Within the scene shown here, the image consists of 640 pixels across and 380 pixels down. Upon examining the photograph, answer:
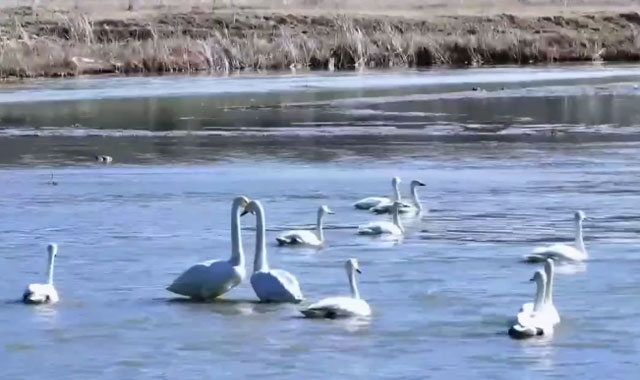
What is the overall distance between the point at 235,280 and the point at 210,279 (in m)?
0.19

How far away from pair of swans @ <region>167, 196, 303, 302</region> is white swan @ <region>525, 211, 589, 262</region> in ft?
8.36

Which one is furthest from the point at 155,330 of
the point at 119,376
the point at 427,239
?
the point at 427,239

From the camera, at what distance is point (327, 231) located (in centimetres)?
1764

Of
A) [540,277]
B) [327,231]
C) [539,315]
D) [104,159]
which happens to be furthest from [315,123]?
[539,315]

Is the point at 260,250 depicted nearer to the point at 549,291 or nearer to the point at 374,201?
the point at 549,291

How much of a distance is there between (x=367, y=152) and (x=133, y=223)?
8533mm

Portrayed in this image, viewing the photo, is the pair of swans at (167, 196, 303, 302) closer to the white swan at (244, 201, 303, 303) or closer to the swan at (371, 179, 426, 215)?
the white swan at (244, 201, 303, 303)

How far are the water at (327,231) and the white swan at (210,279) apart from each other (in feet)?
0.53

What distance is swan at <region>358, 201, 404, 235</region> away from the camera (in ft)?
55.7

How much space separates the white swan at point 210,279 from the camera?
13.6 m

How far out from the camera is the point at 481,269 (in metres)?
15.0

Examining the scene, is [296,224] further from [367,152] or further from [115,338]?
[367,152]

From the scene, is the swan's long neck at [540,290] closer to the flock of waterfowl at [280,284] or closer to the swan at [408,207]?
the flock of waterfowl at [280,284]

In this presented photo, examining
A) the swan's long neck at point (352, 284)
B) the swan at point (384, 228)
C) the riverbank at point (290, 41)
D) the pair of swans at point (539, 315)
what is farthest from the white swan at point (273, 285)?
the riverbank at point (290, 41)
